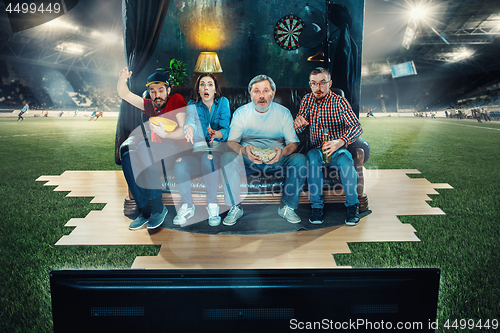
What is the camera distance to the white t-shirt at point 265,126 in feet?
7.66

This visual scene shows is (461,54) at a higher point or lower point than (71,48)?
lower

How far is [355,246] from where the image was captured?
196 centimetres

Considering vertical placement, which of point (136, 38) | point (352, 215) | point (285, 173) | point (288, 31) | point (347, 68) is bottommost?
point (352, 215)

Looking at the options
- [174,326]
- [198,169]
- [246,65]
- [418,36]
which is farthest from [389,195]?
[418,36]

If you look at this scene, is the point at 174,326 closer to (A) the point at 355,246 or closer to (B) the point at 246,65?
(A) the point at 355,246

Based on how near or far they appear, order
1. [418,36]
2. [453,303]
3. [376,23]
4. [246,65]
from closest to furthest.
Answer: [453,303], [246,65], [376,23], [418,36]

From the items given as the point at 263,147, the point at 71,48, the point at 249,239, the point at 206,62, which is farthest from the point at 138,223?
the point at 71,48

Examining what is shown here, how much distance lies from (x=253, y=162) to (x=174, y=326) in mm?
1573

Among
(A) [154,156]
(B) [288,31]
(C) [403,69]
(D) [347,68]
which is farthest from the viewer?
(C) [403,69]

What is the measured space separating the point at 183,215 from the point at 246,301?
1506mm

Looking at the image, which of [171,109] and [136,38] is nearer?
[171,109]

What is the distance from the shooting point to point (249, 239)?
81.1 inches

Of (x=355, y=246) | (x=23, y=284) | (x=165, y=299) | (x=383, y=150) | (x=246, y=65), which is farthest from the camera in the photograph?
(x=383, y=150)

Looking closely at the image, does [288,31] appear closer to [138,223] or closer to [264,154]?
[264,154]
